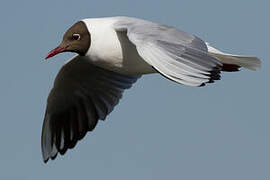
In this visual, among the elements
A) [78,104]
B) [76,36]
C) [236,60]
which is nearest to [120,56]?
[76,36]

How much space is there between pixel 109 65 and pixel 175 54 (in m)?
1.13

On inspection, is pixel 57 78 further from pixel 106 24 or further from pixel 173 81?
pixel 173 81

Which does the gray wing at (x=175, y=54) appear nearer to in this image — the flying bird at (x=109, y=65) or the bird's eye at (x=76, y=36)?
the flying bird at (x=109, y=65)

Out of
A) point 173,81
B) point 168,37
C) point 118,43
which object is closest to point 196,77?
point 173,81

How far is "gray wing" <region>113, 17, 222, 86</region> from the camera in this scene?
4516 mm

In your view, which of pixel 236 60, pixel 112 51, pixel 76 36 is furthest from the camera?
pixel 236 60

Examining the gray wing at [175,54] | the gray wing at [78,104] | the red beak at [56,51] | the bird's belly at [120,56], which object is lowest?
the gray wing at [78,104]

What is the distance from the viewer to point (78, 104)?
7.26m

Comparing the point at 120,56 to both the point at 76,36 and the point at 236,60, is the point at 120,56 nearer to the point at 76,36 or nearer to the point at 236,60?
the point at 76,36

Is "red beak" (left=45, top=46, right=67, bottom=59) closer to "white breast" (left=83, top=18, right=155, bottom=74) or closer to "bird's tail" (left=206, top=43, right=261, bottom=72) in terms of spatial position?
"white breast" (left=83, top=18, right=155, bottom=74)

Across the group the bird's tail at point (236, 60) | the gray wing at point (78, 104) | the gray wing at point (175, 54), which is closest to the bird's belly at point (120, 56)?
the gray wing at point (175, 54)

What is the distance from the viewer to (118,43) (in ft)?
18.7

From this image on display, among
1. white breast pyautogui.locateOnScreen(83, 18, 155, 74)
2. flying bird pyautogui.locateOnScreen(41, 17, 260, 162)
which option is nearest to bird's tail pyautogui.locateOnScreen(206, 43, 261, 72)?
flying bird pyautogui.locateOnScreen(41, 17, 260, 162)

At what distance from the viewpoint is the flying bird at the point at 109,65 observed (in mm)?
4707
